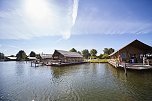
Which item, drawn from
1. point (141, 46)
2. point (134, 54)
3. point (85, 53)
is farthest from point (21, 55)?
point (141, 46)

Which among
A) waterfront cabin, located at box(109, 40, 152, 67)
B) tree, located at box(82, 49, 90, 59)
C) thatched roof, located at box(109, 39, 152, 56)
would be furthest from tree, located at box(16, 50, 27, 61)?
thatched roof, located at box(109, 39, 152, 56)

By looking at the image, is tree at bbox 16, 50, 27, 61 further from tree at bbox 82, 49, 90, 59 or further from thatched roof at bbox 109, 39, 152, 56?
thatched roof at bbox 109, 39, 152, 56

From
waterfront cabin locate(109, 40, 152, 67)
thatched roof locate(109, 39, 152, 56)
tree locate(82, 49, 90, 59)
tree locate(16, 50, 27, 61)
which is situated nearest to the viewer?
thatched roof locate(109, 39, 152, 56)

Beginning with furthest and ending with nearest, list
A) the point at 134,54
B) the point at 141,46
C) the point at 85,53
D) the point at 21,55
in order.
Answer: the point at 85,53 < the point at 21,55 < the point at 134,54 < the point at 141,46

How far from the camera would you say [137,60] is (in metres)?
31.6

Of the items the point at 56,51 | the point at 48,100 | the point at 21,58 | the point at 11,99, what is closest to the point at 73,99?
the point at 48,100

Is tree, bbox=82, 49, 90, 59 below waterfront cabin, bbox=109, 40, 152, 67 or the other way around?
the other way around

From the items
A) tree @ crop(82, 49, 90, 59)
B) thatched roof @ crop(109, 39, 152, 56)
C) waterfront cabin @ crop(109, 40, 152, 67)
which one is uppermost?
tree @ crop(82, 49, 90, 59)

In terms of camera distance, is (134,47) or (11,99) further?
(134,47)

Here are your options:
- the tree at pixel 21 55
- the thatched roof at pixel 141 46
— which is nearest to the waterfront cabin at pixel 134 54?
the thatched roof at pixel 141 46

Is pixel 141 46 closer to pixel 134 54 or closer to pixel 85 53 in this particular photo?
pixel 134 54

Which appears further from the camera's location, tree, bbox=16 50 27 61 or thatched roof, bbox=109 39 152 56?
tree, bbox=16 50 27 61

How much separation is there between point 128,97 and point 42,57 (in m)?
63.3

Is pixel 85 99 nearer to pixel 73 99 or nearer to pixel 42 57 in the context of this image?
pixel 73 99
